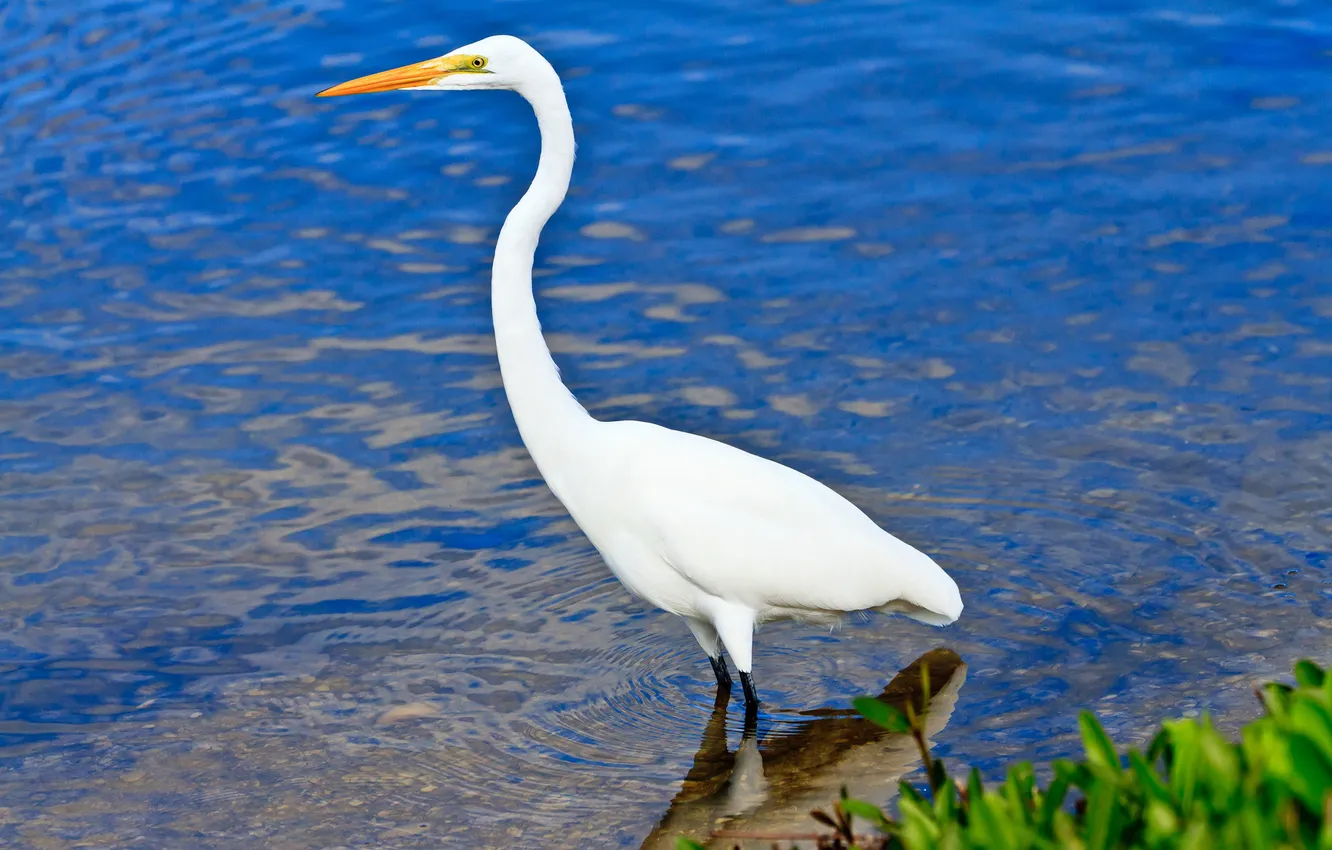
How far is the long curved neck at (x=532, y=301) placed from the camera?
4578 millimetres

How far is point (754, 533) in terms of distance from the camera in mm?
4770

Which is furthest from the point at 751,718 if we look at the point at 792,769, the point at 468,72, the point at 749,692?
the point at 468,72

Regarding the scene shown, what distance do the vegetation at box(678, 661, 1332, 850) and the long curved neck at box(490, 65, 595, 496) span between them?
8.61ft

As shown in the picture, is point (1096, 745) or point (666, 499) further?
point (666, 499)

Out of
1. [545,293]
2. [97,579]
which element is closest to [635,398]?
[545,293]

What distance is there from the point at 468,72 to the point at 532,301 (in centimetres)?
75

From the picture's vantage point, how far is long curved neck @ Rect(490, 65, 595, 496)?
4578 mm

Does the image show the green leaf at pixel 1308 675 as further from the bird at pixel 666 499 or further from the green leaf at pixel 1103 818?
the bird at pixel 666 499

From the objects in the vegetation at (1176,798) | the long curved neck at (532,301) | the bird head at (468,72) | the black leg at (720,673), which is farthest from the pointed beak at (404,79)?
the vegetation at (1176,798)

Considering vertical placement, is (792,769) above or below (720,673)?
below

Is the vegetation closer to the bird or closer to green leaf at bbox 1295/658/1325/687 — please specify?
green leaf at bbox 1295/658/1325/687

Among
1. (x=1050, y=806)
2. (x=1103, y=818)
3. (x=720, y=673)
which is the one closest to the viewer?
(x=1103, y=818)

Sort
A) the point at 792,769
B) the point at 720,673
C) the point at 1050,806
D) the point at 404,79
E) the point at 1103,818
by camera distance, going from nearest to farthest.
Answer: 1. the point at 1103,818
2. the point at 1050,806
3. the point at 792,769
4. the point at 404,79
5. the point at 720,673

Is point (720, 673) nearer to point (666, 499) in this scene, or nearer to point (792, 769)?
point (792, 769)
